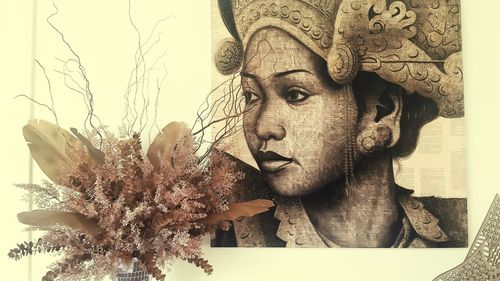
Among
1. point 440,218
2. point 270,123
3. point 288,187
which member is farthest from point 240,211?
point 440,218

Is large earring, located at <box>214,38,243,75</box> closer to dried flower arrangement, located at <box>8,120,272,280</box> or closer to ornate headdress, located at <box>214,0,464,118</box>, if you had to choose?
ornate headdress, located at <box>214,0,464,118</box>

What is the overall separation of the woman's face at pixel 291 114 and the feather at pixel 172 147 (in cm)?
25

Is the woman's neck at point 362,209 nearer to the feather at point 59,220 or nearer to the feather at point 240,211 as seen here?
the feather at point 240,211

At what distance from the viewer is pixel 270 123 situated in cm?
151

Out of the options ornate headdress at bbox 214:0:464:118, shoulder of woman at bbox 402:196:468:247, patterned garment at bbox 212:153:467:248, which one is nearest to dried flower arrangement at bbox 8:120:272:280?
patterned garment at bbox 212:153:467:248

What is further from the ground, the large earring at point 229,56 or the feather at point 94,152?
the large earring at point 229,56

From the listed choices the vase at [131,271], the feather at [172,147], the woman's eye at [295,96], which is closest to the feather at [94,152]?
the feather at [172,147]

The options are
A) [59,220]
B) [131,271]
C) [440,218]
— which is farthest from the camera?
[440,218]

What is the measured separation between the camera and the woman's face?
4.88 feet

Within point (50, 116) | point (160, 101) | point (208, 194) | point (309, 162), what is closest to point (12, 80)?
point (50, 116)

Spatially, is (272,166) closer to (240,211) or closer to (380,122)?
(240,211)

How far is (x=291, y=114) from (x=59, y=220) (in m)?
0.82

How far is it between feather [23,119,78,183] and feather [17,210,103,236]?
0.44 feet

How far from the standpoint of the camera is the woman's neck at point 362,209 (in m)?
1.46
